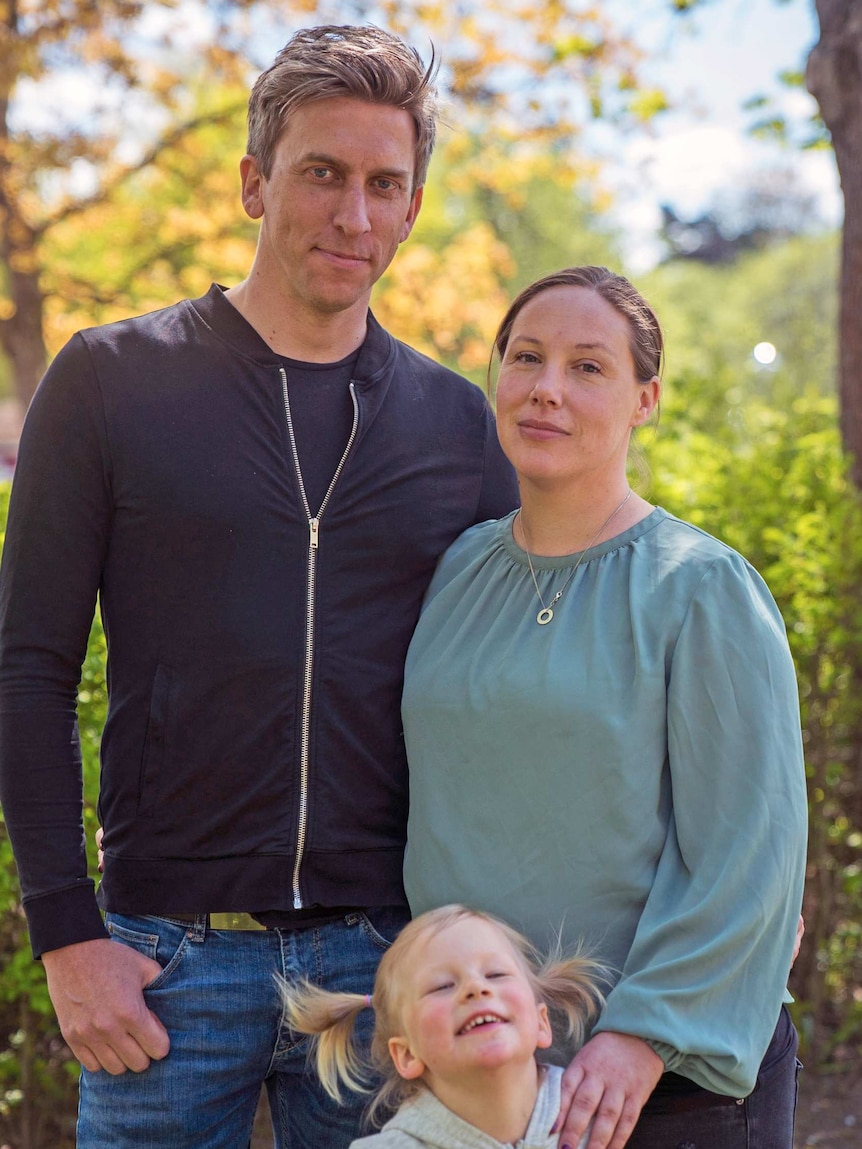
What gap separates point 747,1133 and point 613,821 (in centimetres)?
57

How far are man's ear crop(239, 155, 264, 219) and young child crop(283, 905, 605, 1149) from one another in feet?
4.82

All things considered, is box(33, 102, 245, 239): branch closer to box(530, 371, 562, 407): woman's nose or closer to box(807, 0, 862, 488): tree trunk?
box(807, 0, 862, 488): tree trunk

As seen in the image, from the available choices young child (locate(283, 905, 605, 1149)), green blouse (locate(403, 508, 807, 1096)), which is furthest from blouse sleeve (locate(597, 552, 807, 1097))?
young child (locate(283, 905, 605, 1149))

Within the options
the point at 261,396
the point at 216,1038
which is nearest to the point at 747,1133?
the point at 216,1038

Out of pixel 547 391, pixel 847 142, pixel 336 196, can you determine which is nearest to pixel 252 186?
pixel 336 196

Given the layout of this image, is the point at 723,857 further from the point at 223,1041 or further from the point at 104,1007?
the point at 104,1007

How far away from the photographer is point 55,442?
232 cm

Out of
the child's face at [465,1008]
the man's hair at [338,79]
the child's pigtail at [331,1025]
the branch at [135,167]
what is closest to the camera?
the child's face at [465,1008]

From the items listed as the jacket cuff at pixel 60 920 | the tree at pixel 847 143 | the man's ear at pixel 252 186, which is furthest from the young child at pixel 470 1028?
the tree at pixel 847 143

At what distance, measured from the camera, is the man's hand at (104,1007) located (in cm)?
224

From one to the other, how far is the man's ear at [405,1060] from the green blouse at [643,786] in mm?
299

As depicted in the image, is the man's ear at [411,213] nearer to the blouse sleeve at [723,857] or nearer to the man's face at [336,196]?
the man's face at [336,196]

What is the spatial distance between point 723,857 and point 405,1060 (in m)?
0.62

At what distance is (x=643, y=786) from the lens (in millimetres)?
2168
